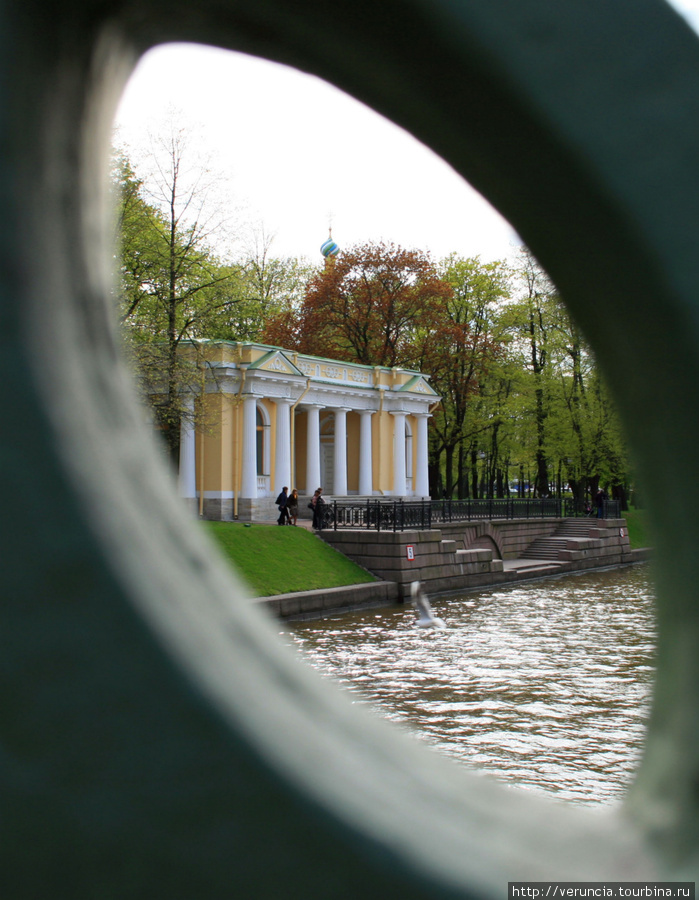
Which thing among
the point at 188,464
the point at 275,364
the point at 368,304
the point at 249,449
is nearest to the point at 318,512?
the point at 249,449

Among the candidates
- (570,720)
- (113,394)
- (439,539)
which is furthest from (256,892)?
(439,539)

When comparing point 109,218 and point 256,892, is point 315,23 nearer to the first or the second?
point 109,218

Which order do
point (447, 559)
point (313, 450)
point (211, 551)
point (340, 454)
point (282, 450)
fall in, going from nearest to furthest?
point (211, 551) → point (447, 559) → point (282, 450) → point (313, 450) → point (340, 454)

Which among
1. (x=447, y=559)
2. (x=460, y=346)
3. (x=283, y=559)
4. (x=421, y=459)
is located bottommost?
(x=447, y=559)

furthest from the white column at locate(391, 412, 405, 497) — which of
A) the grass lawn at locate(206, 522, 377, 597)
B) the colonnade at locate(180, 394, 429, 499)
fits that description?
the grass lawn at locate(206, 522, 377, 597)

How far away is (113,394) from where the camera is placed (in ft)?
2.45

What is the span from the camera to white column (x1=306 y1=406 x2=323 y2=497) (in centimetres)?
3022

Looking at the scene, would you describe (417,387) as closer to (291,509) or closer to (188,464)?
(188,464)

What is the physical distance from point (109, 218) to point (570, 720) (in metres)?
9.65

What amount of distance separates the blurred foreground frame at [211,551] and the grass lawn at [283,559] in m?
15.3

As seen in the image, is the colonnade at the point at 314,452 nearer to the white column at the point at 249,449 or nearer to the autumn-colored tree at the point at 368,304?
the white column at the point at 249,449

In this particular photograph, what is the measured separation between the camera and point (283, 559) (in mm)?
18609

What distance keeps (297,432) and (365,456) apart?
9.49ft

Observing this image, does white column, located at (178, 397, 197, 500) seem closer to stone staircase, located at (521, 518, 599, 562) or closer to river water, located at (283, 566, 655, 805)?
river water, located at (283, 566, 655, 805)
